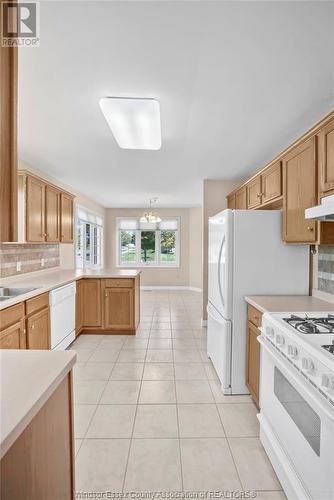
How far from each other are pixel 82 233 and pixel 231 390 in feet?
16.6

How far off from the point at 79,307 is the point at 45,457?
3.30m

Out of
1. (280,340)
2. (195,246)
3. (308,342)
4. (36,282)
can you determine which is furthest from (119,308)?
(195,246)

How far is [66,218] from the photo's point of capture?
4.27 metres

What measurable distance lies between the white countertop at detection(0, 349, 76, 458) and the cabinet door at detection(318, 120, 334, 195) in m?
1.89

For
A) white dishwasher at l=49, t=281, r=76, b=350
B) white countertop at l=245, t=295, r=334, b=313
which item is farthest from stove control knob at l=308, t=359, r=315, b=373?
white dishwasher at l=49, t=281, r=76, b=350

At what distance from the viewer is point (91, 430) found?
2088 millimetres

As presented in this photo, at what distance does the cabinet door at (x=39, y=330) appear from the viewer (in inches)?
103

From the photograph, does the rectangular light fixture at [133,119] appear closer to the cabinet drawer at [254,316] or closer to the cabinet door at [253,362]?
the cabinet drawer at [254,316]

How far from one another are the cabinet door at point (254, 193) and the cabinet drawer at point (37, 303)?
262cm

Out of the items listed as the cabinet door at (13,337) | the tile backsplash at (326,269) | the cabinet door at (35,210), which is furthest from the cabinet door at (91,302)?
the tile backsplash at (326,269)

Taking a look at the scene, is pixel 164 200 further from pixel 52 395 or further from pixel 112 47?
pixel 52 395

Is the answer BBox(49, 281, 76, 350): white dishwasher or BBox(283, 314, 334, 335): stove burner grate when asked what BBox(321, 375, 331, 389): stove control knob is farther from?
BBox(49, 281, 76, 350): white dishwasher

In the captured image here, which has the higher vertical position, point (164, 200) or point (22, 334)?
point (164, 200)

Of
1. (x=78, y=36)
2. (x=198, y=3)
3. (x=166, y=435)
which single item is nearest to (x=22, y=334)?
(x=166, y=435)
